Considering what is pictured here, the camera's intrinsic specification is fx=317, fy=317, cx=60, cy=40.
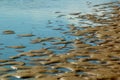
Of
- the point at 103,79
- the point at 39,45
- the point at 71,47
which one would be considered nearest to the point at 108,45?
A: the point at 71,47

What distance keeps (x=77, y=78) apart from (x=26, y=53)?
13.0ft

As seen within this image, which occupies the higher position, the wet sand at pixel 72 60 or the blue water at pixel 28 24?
the blue water at pixel 28 24

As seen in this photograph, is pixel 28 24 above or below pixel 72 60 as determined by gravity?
above

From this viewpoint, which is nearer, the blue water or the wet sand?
the wet sand

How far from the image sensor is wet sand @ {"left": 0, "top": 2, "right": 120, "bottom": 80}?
35.8 ft

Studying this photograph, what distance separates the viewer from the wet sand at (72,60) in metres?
10.9

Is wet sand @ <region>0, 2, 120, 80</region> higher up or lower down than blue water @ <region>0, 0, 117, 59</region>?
lower down

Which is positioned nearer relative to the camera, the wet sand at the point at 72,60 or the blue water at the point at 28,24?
the wet sand at the point at 72,60

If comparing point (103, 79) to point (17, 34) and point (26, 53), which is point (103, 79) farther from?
point (17, 34)

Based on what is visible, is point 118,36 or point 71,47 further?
point 118,36

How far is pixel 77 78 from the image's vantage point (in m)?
10.6

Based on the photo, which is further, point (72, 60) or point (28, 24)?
point (28, 24)

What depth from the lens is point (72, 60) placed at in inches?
506

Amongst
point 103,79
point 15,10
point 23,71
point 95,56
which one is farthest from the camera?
point 15,10
